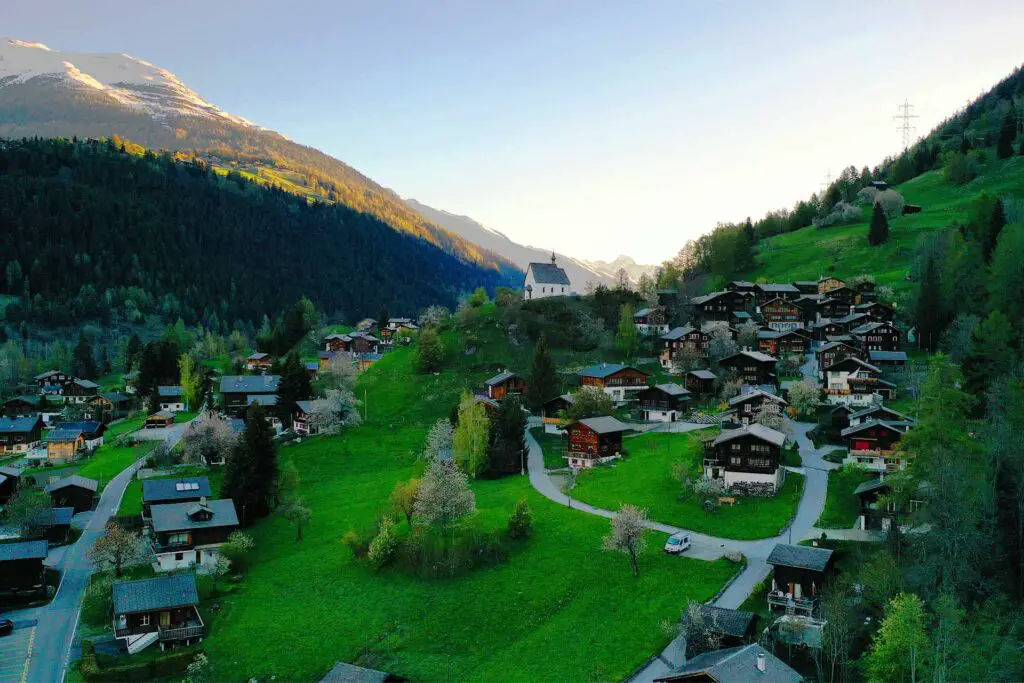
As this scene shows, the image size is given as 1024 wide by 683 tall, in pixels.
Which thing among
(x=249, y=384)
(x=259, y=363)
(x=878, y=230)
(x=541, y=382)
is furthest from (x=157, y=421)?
(x=878, y=230)

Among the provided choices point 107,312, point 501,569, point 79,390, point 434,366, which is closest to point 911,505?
point 501,569

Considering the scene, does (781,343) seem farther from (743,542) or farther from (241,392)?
(241,392)

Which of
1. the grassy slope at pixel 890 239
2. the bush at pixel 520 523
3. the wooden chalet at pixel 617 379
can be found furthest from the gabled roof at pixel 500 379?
the grassy slope at pixel 890 239

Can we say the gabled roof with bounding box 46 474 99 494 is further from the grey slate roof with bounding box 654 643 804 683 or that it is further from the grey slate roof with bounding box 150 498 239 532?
the grey slate roof with bounding box 654 643 804 683

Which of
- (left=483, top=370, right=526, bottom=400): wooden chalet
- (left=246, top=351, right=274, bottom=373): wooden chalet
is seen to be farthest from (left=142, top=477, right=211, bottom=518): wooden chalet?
(left=246, top=351, right=274, bottom=373): wooden chalet

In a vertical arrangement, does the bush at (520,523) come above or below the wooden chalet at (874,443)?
below

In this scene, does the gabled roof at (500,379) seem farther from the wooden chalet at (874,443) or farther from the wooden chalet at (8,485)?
the wooden chalet at (8,485)
